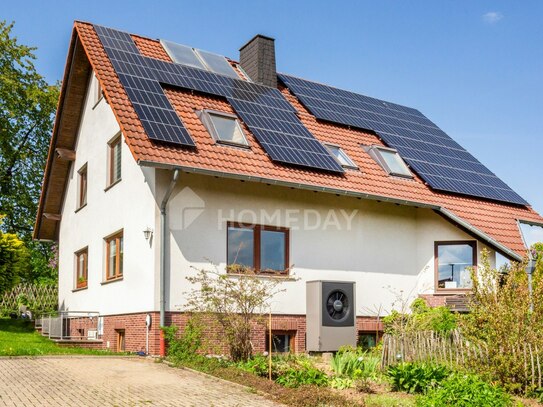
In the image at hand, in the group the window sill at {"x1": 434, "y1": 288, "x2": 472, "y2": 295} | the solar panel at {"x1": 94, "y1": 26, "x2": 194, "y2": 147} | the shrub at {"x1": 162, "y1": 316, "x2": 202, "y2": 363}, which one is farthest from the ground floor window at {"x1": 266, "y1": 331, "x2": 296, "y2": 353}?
the solar panel at {"x1": 94, "y1": 26, "x2": 194, "y2": 147}

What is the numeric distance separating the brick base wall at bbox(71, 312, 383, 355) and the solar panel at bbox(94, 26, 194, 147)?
160 inches

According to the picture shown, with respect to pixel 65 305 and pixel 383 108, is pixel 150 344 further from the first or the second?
pixel 383 108

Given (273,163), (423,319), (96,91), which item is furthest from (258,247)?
(96,91)

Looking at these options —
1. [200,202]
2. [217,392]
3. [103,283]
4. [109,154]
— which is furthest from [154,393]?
[109,154]

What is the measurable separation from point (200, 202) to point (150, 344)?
11.1ft

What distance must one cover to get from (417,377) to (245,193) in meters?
7.20

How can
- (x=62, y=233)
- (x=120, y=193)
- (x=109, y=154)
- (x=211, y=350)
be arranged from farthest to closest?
(x=62, y=233) → (x=109, y=154) → (x=120, y=193) → (x=211, y=350)

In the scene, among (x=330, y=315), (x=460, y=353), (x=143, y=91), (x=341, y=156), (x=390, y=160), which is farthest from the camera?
(x=390, y=160)

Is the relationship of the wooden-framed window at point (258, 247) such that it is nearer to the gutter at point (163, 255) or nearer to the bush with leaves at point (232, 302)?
the bush with leaves at point (232, 302)

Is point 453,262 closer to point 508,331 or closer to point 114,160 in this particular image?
point 508,331

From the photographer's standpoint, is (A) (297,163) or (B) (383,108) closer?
(A) (297,163)

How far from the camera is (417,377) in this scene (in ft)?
36.2

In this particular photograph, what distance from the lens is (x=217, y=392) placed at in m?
10.9

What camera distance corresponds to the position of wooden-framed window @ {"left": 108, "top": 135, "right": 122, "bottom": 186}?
18.6 meters
